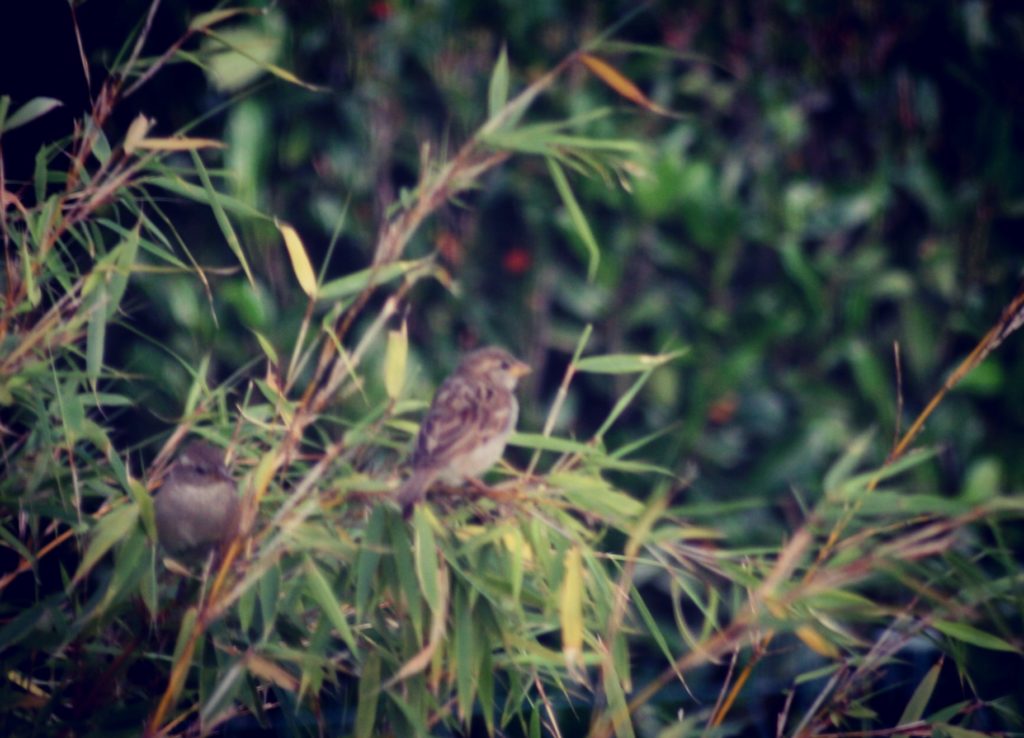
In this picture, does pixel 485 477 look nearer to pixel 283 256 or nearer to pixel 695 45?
pixel 283 256

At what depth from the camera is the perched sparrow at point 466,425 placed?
161 centimetres

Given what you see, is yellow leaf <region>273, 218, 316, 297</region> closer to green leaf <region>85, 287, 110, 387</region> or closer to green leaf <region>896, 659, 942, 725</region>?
green leaf <region>85, 287, 110, 387</region>

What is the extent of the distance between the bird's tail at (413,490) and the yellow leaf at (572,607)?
0.22 metres

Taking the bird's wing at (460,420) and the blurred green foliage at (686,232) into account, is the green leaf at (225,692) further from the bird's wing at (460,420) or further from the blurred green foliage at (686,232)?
the blurred green foliage at (686,232)

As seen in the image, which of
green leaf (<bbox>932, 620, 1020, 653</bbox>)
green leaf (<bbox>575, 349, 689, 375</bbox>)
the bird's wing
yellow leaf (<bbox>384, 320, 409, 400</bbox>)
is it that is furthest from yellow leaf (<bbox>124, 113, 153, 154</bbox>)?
green leaf (<bbox>932, 620, 1020, 653</bbox>)

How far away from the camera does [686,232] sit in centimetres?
287

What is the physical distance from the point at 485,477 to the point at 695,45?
1493mm

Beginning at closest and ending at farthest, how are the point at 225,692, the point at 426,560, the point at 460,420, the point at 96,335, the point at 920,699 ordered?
the point at 225,692 < the point at 426,560 < the point at 96,335 < the point at 920,699 < the point at 460,420

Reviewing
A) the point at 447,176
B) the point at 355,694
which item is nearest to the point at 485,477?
the point at 355,694

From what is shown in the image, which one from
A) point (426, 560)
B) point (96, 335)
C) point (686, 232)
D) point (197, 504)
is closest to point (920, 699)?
point (426, 560)

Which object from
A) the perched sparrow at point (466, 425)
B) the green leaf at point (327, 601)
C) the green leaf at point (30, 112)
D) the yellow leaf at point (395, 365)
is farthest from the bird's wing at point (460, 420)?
the green leaf at point (30, 112)

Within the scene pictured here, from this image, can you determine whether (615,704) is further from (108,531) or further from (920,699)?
(108,531)

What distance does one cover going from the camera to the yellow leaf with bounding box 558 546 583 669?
4.22 ft

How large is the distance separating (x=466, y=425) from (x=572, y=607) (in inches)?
23.7
